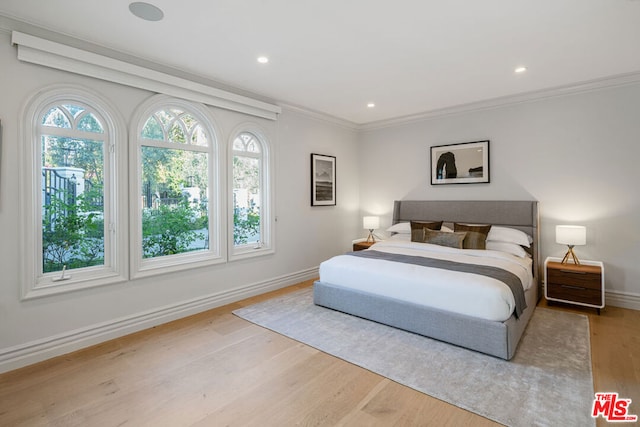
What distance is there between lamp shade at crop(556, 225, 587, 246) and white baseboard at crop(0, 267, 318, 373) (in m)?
3.71

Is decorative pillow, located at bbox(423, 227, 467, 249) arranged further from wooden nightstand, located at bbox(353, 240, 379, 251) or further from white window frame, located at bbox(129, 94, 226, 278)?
white window frame, located at bbox(129, 94, 226, 278)

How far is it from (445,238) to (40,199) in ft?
13.9

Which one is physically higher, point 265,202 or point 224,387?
point 265,202

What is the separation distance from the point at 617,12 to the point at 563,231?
227cm

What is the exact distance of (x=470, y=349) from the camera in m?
2.67

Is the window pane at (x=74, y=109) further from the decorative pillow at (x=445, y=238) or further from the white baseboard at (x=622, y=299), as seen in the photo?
the white baseboard at (x=622, y=299)

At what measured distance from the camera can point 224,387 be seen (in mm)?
2207

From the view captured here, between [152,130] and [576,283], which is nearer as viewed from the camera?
[152,130]

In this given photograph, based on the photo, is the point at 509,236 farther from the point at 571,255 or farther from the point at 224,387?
the point at 224,387

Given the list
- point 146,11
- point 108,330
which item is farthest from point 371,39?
point 108,330

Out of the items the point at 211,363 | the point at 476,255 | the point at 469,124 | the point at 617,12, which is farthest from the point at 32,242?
the point at 469,124

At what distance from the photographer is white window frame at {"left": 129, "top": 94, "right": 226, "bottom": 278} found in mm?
3096

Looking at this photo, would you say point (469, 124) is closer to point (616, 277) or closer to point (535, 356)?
point (616, 277)

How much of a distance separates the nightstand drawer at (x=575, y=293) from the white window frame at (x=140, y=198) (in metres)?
3.92
